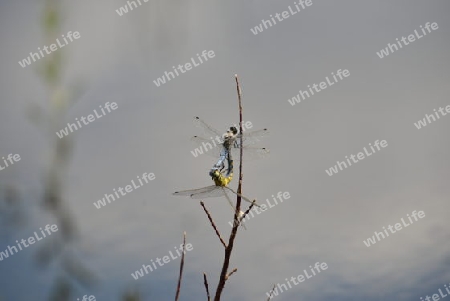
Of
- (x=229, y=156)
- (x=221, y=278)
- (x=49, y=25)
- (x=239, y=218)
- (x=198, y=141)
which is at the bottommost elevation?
(x=221, y=278)

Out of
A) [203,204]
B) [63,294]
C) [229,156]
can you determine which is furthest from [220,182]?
[63,294]

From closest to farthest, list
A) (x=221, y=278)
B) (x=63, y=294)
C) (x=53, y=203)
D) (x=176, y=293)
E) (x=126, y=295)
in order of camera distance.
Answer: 1. (x=53, y=203)
2. (x=63, y=294)
3. (x=176, y=293)
4. (x=221, y=278)
5. (x=126, y=295)

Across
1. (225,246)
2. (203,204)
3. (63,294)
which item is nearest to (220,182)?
(203,204)

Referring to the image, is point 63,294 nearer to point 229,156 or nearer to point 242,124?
point 242,124

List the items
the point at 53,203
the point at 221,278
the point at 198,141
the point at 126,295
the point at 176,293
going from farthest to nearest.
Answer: the point at 198,141
the point at 126,295
the point at 221,278
the point at 176,293
the point at 53,203

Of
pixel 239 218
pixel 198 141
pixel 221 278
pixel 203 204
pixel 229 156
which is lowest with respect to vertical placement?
pixel 221 278

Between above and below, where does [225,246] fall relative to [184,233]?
below

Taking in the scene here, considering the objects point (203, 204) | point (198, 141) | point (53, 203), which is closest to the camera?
point (53, 203)

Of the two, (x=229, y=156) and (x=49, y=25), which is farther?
(x=229, y=156)

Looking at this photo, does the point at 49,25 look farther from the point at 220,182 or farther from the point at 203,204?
the point at 220,182
